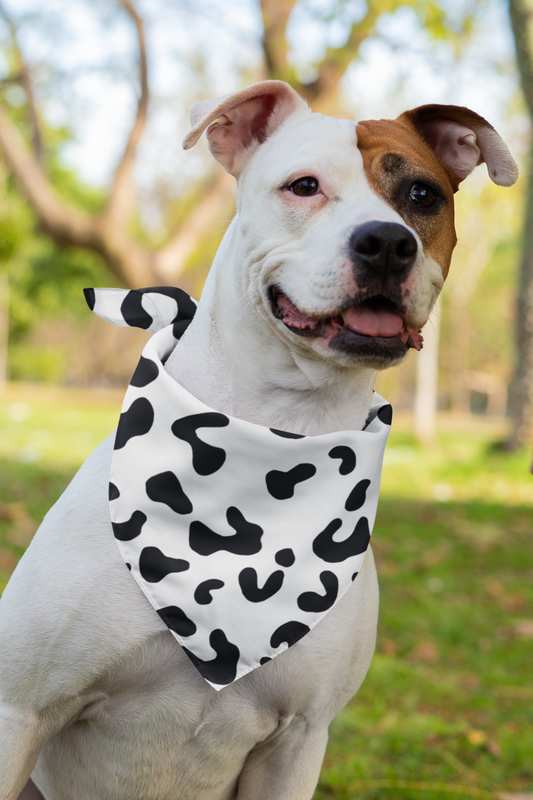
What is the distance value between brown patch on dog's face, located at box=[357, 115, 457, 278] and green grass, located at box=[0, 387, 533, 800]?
240 cm

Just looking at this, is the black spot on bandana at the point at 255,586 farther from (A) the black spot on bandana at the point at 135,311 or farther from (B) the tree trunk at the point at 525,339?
(B) the tree trunk at the point at 525,339

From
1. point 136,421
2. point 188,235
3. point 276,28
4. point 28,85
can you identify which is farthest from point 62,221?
point 136,421

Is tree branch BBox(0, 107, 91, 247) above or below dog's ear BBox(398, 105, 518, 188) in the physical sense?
below

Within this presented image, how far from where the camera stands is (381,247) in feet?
5.98

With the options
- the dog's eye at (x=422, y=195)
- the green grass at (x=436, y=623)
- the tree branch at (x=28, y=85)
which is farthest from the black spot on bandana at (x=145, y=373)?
the tree branch at (x=28, y=85)

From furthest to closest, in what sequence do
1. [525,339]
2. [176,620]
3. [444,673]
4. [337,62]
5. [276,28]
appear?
[525,339], [276,28], [337,62], [444,673], [176,620]

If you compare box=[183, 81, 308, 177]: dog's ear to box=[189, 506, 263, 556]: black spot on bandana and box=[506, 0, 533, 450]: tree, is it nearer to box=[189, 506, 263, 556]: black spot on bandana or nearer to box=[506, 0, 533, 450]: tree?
box=[189, 506, 263, 556]: black spot on bandana

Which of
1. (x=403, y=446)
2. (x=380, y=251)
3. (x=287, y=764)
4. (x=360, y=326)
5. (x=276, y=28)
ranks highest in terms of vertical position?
(x=380, y=251)

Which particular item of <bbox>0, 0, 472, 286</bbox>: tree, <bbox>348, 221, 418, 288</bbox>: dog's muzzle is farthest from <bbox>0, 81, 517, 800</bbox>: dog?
<bbox>0, 0, 472, 286</bbox>: tree

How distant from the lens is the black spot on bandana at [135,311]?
2.43 metres

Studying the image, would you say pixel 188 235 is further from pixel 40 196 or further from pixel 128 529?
pixel 128 529

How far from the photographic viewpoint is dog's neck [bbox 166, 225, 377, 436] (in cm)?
207

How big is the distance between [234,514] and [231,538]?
7 centimetres

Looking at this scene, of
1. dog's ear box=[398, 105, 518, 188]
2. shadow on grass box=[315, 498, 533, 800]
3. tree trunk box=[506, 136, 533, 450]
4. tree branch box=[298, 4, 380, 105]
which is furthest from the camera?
tree trunk box=[506, 136, 533, 450]
